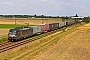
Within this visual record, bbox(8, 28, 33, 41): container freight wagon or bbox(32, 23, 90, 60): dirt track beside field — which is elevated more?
bbox(8, 28, 33, 41): container freight wagon

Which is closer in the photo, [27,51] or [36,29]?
[27,51]

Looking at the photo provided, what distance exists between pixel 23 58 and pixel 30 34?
26377 mm

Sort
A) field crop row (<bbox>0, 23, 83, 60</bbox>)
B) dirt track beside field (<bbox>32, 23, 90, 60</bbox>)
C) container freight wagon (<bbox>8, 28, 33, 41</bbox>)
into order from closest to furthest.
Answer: dirt track beside field (<bbox>32, 23, 90, 60</bbox>) < field crop row (<bbox>0, 23, 83, 60</bbox>) < container freight wagon (<bbox>8, 28, 33, 41</bbox>)

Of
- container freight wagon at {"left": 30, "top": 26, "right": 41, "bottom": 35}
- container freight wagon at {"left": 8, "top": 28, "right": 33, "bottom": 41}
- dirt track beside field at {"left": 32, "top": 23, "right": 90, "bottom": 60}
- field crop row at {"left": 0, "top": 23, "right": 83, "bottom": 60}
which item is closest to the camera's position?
dirt track beside field at {"left": 32, "top": 23, "right": 90, "bottom": 60}

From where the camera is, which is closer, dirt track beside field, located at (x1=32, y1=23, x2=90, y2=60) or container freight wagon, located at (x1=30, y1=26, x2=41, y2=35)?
dirt track beside field, located at (x1=32, y1=23, x2=90, y2=60)

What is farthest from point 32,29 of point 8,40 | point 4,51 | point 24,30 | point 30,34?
point 4,51

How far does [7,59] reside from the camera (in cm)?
2327

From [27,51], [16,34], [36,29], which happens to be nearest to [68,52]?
[27,51]

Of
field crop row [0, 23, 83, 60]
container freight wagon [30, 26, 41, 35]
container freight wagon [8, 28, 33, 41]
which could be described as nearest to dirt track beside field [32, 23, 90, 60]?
field crop row [0, 23, 83, 60]

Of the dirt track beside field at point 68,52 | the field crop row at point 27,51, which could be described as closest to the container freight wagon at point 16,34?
the field crop row at point 27,51

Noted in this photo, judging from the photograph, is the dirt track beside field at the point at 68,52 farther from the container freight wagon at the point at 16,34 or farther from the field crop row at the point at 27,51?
the container freight wagon at the point at 16,34

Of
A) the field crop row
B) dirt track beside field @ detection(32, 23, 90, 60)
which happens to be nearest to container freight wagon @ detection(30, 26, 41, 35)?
the field crop row

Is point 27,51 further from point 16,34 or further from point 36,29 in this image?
point 36,29

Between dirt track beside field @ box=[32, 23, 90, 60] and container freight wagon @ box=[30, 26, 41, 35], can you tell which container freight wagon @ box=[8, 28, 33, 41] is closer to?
container freight wagon @ box=[30, 26, 41, 35]
